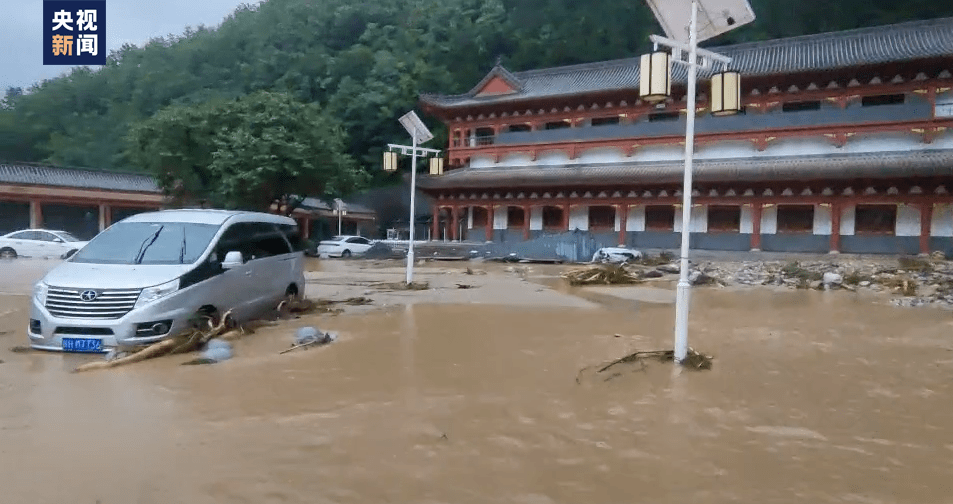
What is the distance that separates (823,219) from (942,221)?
392 cm

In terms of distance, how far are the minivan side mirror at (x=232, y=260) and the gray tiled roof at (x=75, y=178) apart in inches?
1193

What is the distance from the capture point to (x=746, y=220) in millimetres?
27812

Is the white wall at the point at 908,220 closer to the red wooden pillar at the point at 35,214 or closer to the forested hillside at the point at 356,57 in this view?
the forested hillside at the point at 356,57

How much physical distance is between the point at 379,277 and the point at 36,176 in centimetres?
2421

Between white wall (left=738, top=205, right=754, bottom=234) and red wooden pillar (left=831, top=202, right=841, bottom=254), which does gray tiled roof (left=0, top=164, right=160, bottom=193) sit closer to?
white wall (left=738, top=205, right=754, bottom=234)

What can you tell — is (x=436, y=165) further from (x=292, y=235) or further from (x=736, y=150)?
(x=736, y=150)

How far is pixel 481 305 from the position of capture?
40.2 feet

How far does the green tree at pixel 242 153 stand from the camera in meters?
28.3

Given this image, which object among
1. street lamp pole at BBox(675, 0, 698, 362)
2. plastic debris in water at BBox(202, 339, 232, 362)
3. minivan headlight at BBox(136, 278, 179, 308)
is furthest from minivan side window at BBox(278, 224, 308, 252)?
street lamp pole at BBox(675, 0, 698, 362)

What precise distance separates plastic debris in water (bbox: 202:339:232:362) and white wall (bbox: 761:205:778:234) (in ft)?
82.3

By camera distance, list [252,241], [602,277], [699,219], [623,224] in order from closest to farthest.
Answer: [252,241] < [602,277] < [699,219] < [623,224]

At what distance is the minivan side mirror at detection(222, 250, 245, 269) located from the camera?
8000mm

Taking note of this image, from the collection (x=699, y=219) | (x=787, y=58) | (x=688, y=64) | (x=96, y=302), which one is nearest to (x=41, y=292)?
(x=96, y=302)

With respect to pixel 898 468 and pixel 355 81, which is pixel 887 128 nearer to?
pixel 898 468
